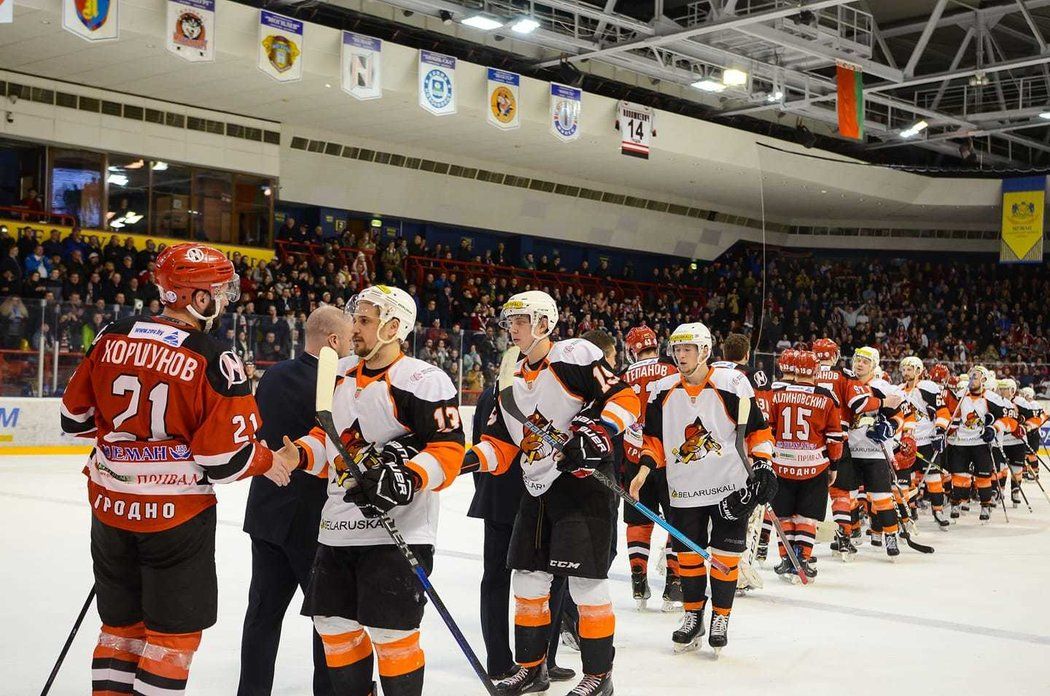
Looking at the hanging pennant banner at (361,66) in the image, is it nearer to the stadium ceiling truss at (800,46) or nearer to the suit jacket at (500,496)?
the stadium ceiling truss at (800,46)

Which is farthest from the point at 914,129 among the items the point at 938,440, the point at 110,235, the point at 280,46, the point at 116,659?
the point at 116,659

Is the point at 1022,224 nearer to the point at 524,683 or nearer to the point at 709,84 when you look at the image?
the point at 709,84

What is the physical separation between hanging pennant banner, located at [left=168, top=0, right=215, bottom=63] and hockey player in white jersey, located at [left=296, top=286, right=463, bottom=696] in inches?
447

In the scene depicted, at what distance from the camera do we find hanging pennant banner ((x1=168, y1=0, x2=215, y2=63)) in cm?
1346

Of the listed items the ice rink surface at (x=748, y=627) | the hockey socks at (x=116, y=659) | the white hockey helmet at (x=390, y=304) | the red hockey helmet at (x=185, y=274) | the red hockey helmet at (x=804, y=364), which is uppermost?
the red hockey helmet at (x=185, y=274)

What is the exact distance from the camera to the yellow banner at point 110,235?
52.7 ft

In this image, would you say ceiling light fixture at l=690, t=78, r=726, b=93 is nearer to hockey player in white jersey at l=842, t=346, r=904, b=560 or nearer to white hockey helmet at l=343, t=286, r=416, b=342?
hockey player in white jersey at l=842, t=346, r=904, b=560

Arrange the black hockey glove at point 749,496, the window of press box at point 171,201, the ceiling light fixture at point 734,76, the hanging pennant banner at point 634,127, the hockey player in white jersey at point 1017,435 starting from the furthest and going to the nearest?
Result: the hanging pennant banner at point 634,127
the window of press box at point 171,201
the ceiling light fixture at point 734,76
the hockey player in white jersey at point 1017,435
the black hockey glove at point 749,496

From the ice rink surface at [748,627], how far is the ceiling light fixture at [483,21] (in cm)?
877

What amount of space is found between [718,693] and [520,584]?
38.8 inches

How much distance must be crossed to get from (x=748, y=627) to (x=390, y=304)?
324 centimetres

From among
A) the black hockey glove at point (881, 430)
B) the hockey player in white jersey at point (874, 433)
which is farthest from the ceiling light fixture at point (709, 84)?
the black hockey glove at point (881, 430)

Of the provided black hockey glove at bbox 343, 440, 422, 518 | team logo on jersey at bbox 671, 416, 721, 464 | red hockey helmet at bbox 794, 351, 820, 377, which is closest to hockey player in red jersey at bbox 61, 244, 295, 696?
black hockey glove at bbox 343, 440, 422, 518

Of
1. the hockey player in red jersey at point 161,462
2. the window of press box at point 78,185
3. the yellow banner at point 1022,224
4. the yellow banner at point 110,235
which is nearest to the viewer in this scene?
the hockey player in red jersey at point 161,462
